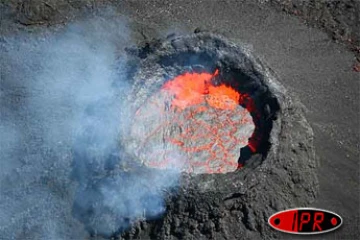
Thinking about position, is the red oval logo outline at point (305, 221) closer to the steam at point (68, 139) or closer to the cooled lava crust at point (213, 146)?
the cooled lava crust at point (213, 146)

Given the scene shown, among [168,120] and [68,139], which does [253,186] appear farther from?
[68,139]

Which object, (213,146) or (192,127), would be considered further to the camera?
(192,127)

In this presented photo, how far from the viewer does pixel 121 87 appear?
18.3 meters

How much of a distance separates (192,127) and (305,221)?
196 inches

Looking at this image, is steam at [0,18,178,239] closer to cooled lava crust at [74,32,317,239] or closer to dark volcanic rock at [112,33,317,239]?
cooled lava crust at [74,32,317,239]

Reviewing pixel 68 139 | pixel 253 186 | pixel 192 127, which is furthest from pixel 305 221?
pixel 68 139

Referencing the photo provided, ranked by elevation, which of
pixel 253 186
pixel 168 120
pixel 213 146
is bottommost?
pixel 253 186

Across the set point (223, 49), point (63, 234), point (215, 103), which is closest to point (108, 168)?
point (63, 234)

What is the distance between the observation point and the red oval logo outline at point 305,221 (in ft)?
51.1

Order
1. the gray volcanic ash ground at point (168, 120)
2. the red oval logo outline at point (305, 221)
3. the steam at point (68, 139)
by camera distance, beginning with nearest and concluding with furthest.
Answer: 1. the red oval logo outline at point (305, 221)
2. the gray volcanic ash ground at point (168, 120)
3. the steam at point (68, 139)

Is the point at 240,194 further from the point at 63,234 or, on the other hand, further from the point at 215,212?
the point at 63,234

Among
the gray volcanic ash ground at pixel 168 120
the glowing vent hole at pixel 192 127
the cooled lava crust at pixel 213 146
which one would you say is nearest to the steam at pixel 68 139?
the gray volcanic ash ground at pixel 168 120

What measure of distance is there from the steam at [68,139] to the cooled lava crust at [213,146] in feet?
0.75

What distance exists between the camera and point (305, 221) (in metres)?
15.9
